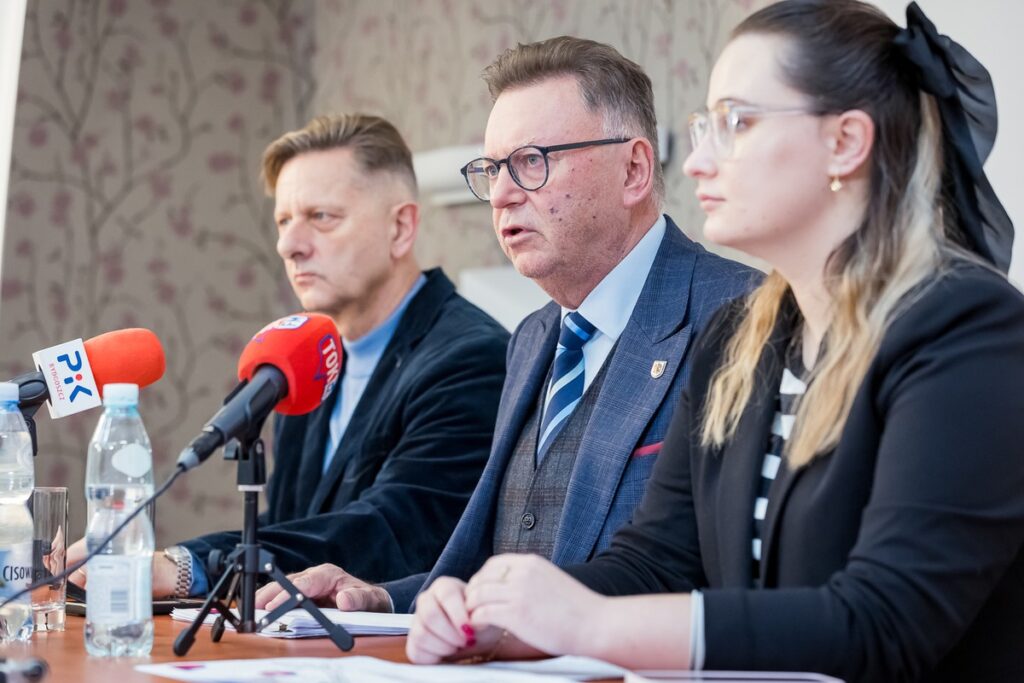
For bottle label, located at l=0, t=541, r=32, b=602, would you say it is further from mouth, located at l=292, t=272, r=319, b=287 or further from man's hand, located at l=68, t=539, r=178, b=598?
mouth, located at l=292, t=272, r=319, b=287

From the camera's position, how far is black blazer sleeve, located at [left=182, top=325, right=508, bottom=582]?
220 cm

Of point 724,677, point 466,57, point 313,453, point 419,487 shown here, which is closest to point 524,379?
point 419,487

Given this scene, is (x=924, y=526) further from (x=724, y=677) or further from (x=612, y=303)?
(x=612, y=303)

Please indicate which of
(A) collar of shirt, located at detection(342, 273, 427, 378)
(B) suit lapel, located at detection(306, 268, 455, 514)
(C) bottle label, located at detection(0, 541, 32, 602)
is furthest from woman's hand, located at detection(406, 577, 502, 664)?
(A) collar of shirt, located at detection(342, 273, 427, 378)

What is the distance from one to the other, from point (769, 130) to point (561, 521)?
2.17 feet

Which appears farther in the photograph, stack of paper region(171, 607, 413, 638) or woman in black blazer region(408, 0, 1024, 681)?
stack of paper region(171, 607, 413, 638)

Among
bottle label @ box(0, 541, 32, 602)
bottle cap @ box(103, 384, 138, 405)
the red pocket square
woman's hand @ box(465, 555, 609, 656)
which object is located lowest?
bottle label @ box(0, 541, 32, 602)

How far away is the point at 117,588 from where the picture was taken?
4.10 feet

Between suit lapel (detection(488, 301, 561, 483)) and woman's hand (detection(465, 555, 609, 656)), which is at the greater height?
suit lapel (detection(488, 301, 561, 483))

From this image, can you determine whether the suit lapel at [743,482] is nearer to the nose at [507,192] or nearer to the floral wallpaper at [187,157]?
the nose at [507,192]

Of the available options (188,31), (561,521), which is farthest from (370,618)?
(188,31)

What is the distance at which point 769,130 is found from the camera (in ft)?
4.08

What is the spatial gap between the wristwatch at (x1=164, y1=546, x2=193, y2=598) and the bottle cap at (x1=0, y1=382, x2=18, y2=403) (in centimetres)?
51

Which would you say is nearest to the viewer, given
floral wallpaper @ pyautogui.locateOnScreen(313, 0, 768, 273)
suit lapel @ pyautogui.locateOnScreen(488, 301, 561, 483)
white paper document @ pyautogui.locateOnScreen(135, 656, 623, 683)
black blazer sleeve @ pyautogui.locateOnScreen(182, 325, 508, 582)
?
white paper document @ pyautogui.locateOnScreen(135, 656, 623, 683)
